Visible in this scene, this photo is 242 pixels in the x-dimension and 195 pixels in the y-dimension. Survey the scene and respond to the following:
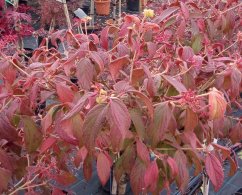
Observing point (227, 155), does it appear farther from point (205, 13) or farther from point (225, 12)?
point (205, 13)

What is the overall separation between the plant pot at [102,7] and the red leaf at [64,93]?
205 inches

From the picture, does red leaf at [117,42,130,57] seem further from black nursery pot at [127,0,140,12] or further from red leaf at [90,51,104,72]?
black nursery pot at [127,0,140,12]

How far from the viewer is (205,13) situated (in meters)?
1.76

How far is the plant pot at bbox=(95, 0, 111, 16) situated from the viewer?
6002mm

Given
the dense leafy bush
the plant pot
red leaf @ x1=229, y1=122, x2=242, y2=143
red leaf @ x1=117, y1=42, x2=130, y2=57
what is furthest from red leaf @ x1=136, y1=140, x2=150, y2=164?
the plant pot

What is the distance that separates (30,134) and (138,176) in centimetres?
30

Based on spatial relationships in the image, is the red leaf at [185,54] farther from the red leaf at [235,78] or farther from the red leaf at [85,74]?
the red leaf at [85,74]

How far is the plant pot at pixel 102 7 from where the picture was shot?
6002 mm

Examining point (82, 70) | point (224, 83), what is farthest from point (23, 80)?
point (224, 83)

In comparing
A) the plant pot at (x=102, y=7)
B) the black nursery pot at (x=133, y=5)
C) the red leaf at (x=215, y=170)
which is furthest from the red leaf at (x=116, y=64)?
the black nursery pot at (x=133, y=5)

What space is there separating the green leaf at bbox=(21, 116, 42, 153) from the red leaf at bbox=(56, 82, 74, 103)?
102 millimetres

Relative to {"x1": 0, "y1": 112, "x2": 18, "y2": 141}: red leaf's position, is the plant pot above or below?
below

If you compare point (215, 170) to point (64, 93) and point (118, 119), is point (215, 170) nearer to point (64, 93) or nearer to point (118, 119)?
point (118, 119)

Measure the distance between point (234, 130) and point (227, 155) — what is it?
34cm
